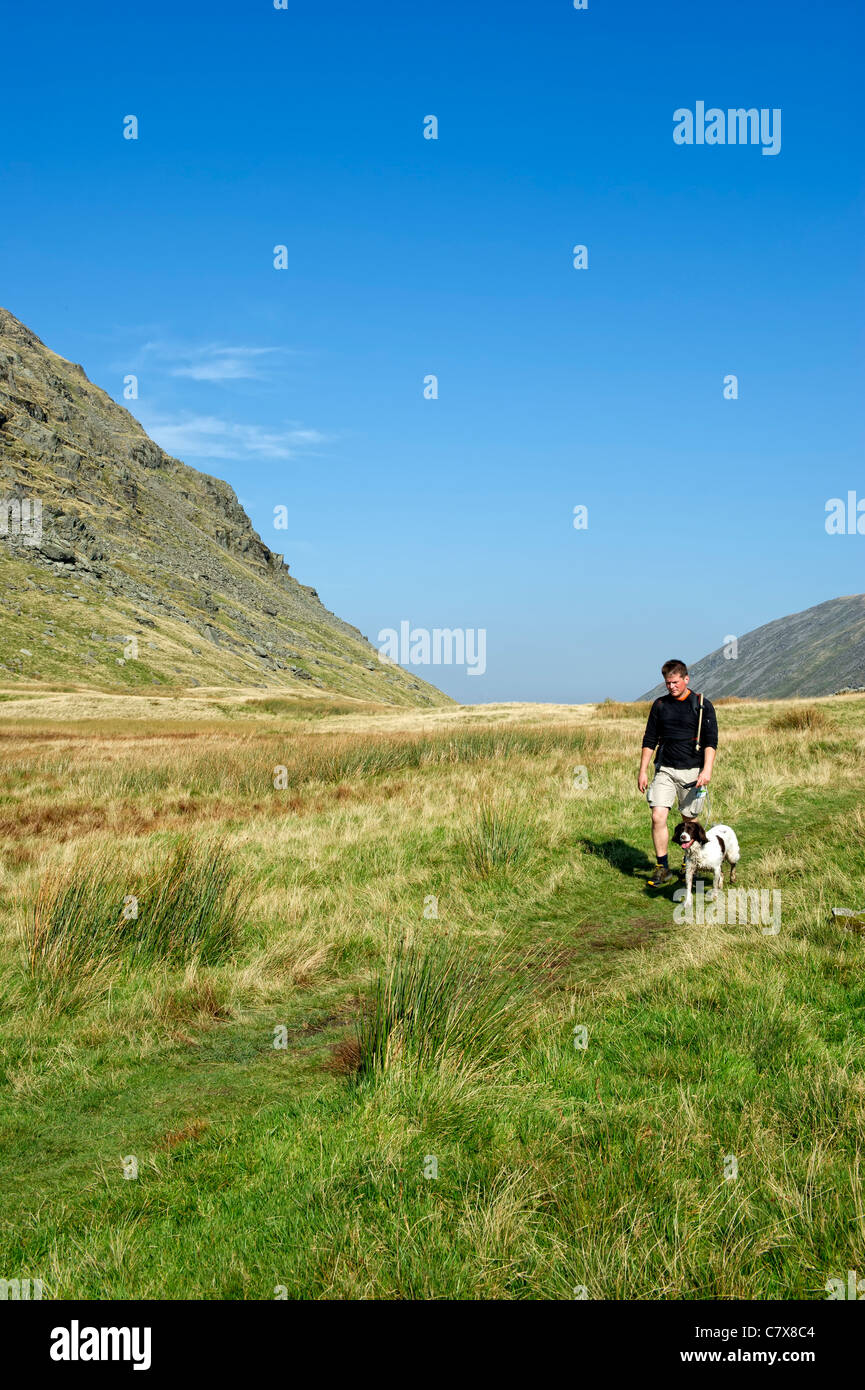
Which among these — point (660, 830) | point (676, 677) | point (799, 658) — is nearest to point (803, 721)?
point (660, 830)

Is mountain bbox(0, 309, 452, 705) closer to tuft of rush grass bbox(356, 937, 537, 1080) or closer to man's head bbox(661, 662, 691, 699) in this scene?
man's head bbox(661, 662, 691, 699)

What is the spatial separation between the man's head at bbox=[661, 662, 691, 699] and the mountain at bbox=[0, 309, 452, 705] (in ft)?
266

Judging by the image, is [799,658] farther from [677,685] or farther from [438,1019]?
[438,1019]

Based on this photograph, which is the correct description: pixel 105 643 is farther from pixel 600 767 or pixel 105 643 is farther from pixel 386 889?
pixel 386 889

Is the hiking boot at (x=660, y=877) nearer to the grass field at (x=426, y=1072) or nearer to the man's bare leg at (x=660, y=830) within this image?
the man's bare leg at (x=660, y=830)

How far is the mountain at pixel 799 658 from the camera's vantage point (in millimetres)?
118000

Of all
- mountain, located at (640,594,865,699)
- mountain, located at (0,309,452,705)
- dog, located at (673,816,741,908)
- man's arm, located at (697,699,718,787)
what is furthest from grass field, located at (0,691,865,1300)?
mountain, located at (640,594,865,699)

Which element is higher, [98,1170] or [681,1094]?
[681,1094]

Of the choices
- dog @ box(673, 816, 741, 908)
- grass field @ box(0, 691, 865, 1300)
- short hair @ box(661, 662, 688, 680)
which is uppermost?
short hair @ box(661, 662, 688, 680)

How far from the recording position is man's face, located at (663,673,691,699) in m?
8.98

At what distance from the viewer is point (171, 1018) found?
5.97m

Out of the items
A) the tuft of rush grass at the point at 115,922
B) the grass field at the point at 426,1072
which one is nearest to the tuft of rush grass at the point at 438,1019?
the grass field at the point at 426,1072
